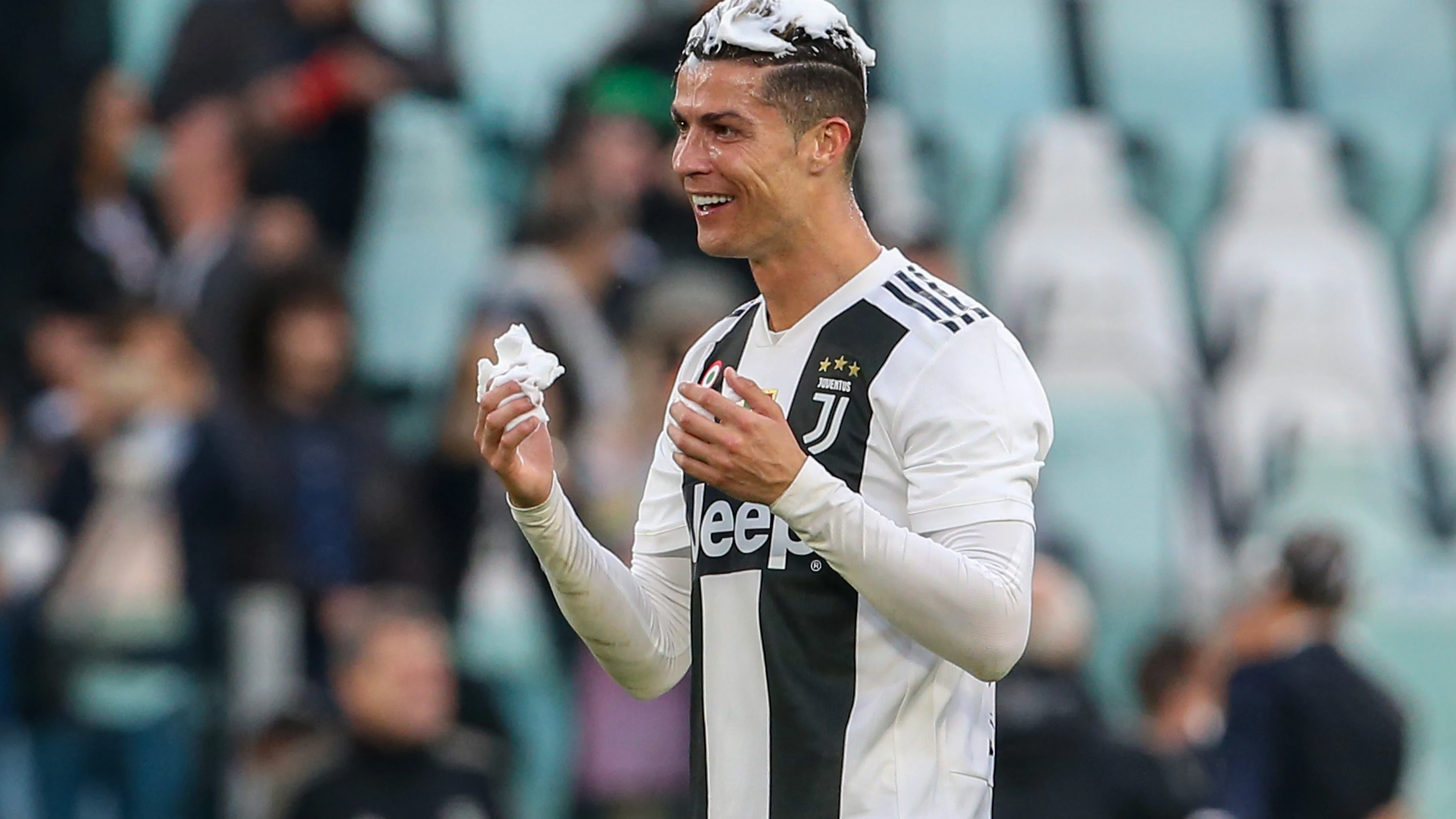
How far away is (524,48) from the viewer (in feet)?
33.9

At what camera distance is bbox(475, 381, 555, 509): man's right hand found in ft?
11.0

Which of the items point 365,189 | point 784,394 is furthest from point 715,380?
point 365,189

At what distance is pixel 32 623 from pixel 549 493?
4.70m

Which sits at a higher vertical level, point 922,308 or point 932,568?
point 922,308

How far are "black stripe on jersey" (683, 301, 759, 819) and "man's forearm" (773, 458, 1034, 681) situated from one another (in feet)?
1.40

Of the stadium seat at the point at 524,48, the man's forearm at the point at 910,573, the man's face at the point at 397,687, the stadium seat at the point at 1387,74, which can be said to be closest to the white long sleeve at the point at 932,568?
the man's forearm at the point at 910,573

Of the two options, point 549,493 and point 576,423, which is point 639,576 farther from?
point 576,423

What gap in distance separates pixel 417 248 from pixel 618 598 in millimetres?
5828

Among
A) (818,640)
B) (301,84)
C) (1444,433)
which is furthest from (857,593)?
(1444,433)

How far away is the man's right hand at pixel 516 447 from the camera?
3.35m

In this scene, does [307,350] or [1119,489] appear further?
[1119,489]

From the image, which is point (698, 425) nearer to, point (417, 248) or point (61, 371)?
point (61, 371)

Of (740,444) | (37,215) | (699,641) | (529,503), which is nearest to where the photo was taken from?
(740,444)

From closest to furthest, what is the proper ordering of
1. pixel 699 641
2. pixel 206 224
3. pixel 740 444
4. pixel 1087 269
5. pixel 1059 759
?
pixel 740 444 < pixel 699 641 < pixel 1059 759 < pixel 206 224 < pixel 1087 269
